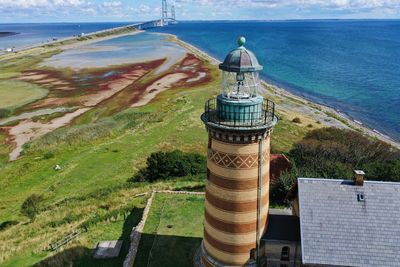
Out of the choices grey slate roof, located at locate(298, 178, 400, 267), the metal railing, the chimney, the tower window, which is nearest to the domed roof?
the metal railing

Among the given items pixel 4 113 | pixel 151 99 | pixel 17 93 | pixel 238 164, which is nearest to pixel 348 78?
pixel 151 99

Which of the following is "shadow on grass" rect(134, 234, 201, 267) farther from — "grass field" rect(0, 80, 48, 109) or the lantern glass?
"grass field" rect(0, 80, 48, 109)

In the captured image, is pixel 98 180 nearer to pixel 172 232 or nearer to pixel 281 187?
pixel 172 232

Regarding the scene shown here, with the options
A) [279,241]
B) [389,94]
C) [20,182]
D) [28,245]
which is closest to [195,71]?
[389,94]

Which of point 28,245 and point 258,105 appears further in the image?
point 28,245

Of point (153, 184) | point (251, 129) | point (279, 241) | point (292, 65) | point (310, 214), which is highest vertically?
point (251, 129)

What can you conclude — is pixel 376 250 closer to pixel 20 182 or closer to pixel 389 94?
pixel 20 182

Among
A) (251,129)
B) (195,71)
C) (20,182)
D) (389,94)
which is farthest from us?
(195,71)

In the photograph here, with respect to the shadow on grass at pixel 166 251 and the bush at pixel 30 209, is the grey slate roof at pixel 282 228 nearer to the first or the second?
the shadow on grass at pixel 166 251
